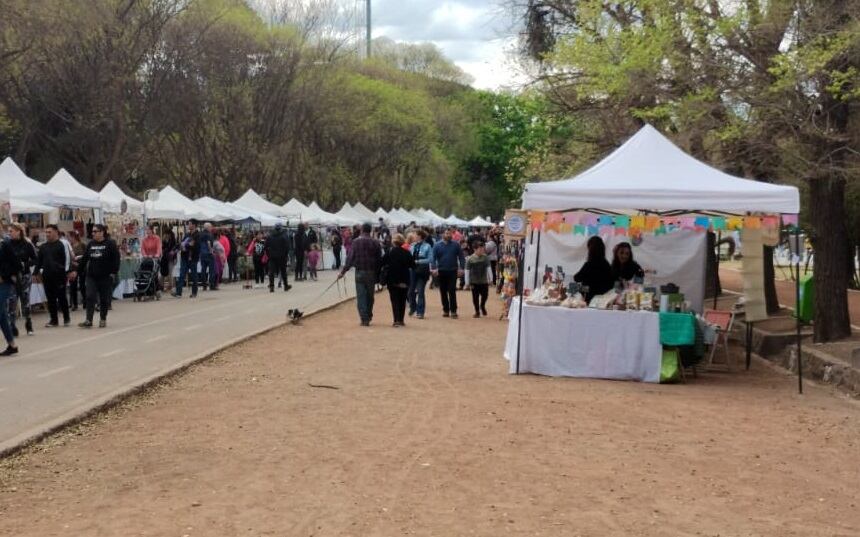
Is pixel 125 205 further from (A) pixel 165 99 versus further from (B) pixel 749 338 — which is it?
(B) pixel 749 338

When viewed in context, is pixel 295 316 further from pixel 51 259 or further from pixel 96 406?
pixel 96 406

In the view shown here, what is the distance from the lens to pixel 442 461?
7.94 meters

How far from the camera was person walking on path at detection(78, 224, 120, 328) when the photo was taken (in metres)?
17.9

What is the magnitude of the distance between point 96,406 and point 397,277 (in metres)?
9.93

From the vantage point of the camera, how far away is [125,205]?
26969mm

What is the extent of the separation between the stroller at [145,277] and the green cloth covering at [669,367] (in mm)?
16317

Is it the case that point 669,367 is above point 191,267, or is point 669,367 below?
below

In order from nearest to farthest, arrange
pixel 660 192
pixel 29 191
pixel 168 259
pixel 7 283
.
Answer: pixel 660 192, pixel 7 283, pixel 29 191, pixel 168 259

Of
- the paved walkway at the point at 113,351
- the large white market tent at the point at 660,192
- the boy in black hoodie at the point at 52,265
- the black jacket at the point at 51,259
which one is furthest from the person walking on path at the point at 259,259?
the large white market tent at the point at 660,192

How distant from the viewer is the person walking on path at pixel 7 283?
14086 millimetres

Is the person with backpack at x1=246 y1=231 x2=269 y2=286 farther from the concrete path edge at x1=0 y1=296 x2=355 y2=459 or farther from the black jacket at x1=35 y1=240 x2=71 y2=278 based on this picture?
the concrete path edge at x1=0 y1=296 x2=355 y2=459

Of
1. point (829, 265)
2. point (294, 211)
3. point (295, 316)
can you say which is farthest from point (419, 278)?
point (294, 211)

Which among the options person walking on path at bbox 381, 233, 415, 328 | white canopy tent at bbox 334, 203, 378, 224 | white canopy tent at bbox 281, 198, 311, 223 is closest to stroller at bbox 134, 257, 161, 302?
person walking on path at bbox 381, 233, 415, 328

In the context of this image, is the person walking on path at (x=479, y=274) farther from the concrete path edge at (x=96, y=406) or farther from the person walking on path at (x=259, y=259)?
the person walking on path at (x=259, y=259)
